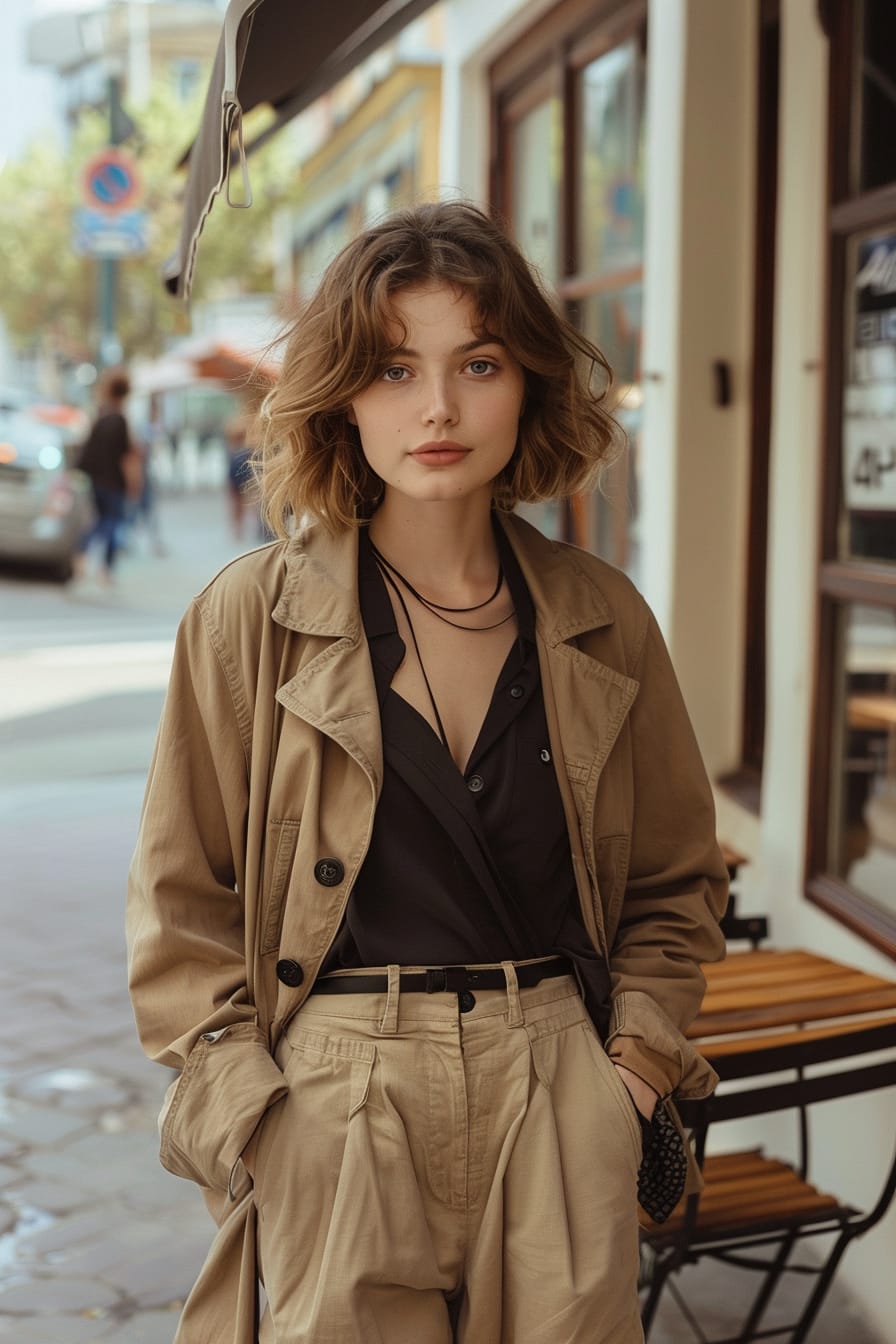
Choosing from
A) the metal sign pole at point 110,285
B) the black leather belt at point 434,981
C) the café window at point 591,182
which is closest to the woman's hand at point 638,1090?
the black leather belt at point 434,981

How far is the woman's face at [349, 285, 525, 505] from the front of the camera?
2.15 metres

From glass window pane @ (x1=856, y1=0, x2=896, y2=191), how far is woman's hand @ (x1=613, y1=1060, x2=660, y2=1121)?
2.42 metres

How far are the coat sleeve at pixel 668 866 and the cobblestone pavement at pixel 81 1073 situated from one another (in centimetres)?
157

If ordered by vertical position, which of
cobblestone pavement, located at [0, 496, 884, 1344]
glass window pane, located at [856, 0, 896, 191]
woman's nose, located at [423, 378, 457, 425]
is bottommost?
cobblestone pavement, located at [0, 496, 884, 1344]

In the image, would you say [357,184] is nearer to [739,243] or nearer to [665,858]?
[739,243]

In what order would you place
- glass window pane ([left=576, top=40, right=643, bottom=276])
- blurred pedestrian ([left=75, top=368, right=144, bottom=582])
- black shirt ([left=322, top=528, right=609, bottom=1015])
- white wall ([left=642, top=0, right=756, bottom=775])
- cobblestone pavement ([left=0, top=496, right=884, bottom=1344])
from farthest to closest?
blurred pedestrian ([left=75, top=368, right=144, bottom=582]) → glass window pane ([left=576, top=40, right=643, bottom=276]) → white wall ([left=642, top=0, right=756, bottom=775]) → cobblestone pavement ([left=0, top=496, right=884, bottom=1344]) → black shirt ([left=322, top=528, right=609, bottom=1015])

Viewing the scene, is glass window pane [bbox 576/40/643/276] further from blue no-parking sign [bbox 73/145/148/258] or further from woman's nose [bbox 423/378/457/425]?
blue no-parking sign [bbox 73/145/148/258]

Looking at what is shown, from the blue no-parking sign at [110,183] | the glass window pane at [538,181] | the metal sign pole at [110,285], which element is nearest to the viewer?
the glass window pane at [538,181]

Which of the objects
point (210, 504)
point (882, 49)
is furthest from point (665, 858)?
point (210, 504)

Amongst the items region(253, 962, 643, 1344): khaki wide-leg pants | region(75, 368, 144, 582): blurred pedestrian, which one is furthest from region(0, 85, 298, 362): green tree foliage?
region(253, 962, 643, 1344): khaki wide-leg pants

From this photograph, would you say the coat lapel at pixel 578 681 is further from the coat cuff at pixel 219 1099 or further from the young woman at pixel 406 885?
the coat cuff at pixel 219 1099

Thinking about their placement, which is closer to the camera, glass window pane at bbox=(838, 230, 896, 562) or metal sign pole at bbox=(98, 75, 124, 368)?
glass window pane at bbox=(838, 230, 896, 562)

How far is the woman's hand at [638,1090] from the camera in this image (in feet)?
7.25

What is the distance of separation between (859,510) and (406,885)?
215 cm
